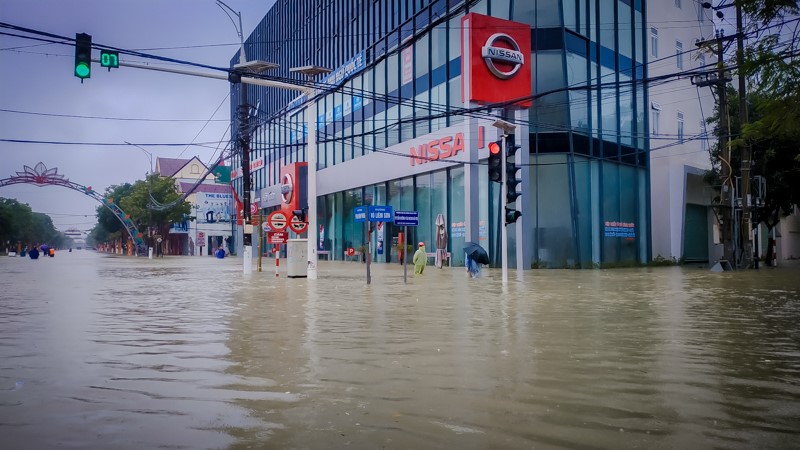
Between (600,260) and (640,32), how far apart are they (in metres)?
14.3

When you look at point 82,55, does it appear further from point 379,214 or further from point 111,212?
point 111,212

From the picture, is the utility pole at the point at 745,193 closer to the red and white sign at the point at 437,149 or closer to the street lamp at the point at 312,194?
the red and white sign at the point at 437,149

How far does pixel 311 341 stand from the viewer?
8.91m

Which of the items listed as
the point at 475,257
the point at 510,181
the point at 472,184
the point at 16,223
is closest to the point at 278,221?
the point at 475,257

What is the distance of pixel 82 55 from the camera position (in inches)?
602

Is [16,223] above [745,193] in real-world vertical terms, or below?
above

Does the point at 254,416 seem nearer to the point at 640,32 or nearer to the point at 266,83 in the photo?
the point at 266,83

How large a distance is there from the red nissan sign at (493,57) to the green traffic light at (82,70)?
63.1ft

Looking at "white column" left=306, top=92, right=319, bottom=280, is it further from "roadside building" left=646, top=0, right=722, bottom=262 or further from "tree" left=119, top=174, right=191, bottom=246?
"tree" left=119, top=174, right=191, bottom=246

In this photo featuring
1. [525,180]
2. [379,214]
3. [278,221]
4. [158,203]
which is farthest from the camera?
[158,203]

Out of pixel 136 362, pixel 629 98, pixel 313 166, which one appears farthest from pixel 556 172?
pixel 136 362

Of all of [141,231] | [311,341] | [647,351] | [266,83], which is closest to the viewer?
[647,351]

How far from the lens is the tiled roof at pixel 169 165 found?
110 m

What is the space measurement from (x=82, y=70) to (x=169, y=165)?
335 ft
